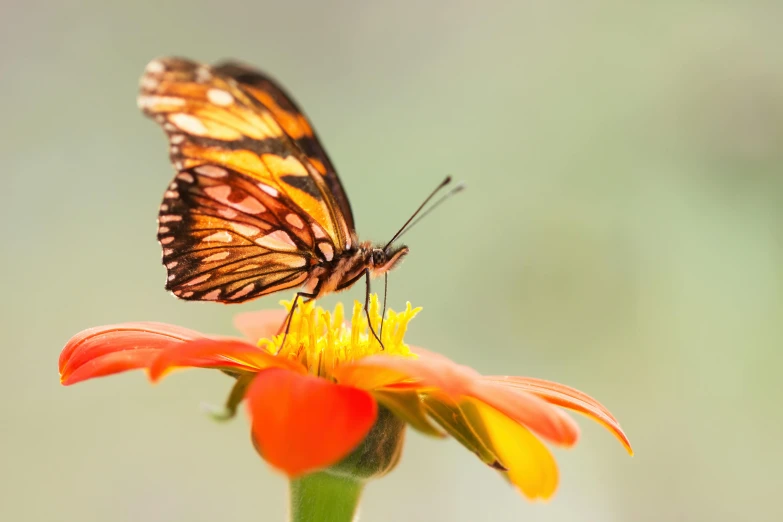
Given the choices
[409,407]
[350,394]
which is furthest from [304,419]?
[409,407]

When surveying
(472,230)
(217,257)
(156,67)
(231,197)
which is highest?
(472,230)

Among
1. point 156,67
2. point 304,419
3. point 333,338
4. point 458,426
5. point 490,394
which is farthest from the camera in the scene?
point 156,67

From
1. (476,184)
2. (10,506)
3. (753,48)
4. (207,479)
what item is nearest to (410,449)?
(207,479)

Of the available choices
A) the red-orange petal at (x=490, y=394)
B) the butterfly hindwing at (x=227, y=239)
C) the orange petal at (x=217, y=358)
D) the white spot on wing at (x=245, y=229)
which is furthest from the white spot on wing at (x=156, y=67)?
the red-orange petal at (x=490, y=394)

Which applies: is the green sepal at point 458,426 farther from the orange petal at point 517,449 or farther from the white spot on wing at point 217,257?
the white spot on wing at point 217,257

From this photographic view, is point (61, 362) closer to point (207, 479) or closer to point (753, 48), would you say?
point (207, 479)

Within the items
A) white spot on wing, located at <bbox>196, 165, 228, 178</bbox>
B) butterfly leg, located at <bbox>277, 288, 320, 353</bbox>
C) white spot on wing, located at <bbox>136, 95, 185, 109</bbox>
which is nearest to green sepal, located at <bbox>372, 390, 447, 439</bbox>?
butterfly leg, located at <bbox>277, 288, 320, 353</bbox>

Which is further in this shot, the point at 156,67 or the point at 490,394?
the point at 156,67

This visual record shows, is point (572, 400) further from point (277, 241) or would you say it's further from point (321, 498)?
point (277, 241)
